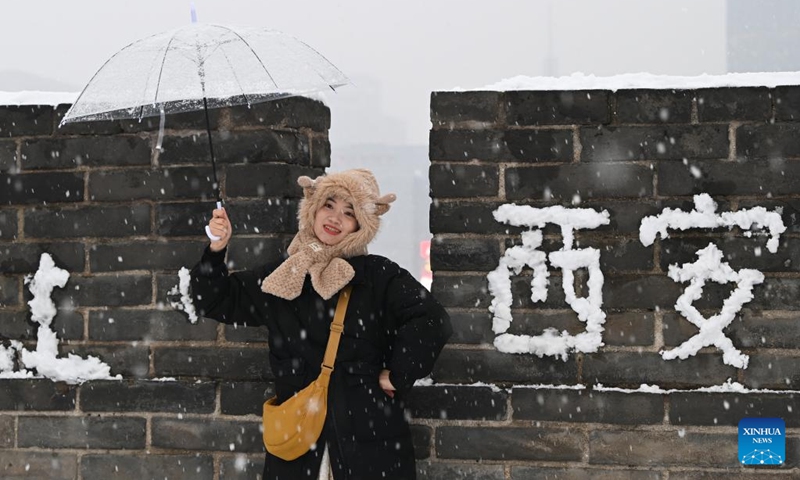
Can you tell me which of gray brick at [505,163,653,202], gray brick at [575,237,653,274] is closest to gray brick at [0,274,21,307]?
gray brick at [505,163,653,202]

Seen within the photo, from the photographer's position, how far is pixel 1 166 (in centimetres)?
385

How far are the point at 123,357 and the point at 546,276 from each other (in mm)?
1781

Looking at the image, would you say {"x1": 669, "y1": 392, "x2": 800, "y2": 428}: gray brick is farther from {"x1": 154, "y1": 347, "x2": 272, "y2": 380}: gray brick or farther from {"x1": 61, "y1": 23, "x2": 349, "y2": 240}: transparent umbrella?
{"x1": 61, "y1": 23, "x2": 349, "y2": 240}: transparent umbrella

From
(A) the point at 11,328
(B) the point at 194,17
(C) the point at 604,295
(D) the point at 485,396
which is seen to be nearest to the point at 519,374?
(D) the point at 485,396

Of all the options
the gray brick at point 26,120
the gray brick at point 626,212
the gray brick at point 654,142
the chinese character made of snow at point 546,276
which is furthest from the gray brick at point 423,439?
the gray brick at point 26,120

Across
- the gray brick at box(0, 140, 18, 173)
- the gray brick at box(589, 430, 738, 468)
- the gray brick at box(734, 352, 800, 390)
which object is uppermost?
the gray brick at box(0, 140, 18, 173)

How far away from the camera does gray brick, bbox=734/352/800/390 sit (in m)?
3.47

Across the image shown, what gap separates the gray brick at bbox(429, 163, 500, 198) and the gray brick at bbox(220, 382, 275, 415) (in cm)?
105

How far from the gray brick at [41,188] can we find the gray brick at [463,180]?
58.9 inches

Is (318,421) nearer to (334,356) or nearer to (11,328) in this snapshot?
(334,356)

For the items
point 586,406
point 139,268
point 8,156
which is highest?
point 8,156

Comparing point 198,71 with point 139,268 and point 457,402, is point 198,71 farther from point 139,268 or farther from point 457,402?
point 457,402

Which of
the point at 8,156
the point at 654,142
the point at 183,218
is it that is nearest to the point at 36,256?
the point at 8,156

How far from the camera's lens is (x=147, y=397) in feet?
12.2
